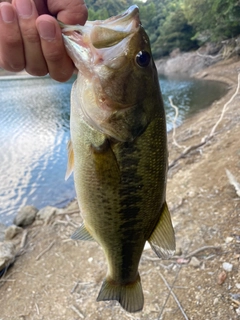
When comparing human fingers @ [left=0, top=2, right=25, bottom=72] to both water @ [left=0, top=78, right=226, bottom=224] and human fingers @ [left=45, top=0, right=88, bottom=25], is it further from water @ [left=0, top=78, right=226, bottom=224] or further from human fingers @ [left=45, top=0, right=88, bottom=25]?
water @ [left=0, top=78, right=226, bottom=224]

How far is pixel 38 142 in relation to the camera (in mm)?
17141

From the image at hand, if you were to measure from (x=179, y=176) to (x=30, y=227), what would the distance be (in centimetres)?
439

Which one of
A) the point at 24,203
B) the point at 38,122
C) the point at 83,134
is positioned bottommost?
the point at 38,122

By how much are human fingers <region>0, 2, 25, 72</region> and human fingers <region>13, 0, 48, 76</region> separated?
25 mm

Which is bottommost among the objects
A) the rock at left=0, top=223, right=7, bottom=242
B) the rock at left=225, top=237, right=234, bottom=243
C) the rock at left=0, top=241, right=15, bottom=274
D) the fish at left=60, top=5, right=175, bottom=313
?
the rock at left=0, top=223, right=7, bottom=242

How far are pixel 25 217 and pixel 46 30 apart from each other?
27.3ft

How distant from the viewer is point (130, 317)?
435 centimetres

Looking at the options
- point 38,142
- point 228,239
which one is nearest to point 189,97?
point 38,142

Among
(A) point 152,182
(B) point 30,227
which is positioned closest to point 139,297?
(A) point 152,182

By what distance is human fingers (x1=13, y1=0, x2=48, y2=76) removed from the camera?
1.59 metres

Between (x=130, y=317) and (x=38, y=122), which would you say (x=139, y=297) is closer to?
(x=130, y=317)

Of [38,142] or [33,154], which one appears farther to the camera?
[38,142]

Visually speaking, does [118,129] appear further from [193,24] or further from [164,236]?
[193,24]

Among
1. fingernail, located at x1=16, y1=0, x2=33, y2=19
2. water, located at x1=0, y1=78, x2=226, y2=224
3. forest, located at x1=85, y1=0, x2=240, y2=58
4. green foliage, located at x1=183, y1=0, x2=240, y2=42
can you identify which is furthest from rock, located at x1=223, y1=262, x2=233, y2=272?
green foliage, located at x1=183, y1=0, x2=240, y2=42
